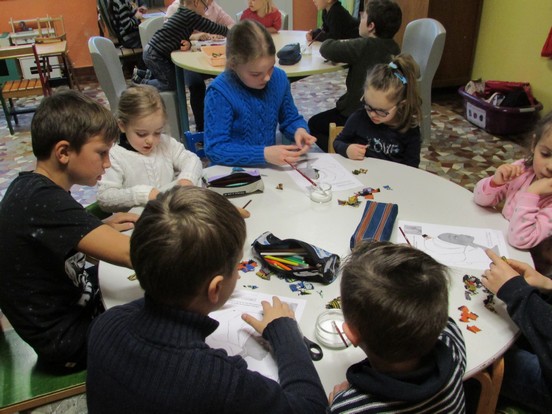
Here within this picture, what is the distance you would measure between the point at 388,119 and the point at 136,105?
109 cm

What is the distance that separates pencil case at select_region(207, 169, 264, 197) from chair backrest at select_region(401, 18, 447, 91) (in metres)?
2.25

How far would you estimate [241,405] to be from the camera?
0.80 metres

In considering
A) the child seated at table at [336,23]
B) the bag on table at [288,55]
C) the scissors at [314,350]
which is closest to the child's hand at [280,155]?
the scissors at [314,350]

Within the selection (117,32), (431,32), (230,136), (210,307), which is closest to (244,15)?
(117,32)

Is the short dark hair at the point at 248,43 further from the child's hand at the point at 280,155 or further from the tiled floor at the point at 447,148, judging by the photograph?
the tiled floor at the point at 447,148

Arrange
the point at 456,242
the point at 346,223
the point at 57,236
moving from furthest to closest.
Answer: the point at 346,223, the point at 456,242, the point at 57,236

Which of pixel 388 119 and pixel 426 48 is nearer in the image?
pixel 388 119

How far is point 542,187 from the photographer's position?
152 cm

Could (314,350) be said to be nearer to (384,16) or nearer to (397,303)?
(397,303)

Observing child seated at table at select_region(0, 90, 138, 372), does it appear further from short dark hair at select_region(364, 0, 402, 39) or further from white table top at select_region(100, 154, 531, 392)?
short dark hair at select_region(364, 0, 402, 39)

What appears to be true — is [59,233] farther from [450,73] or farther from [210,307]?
[450,73]

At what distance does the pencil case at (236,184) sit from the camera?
5.50 ft

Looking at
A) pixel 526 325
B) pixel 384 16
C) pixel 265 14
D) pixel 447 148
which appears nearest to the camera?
pixel 526 325

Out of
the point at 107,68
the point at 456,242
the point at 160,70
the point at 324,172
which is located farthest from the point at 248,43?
the point at 160,70
